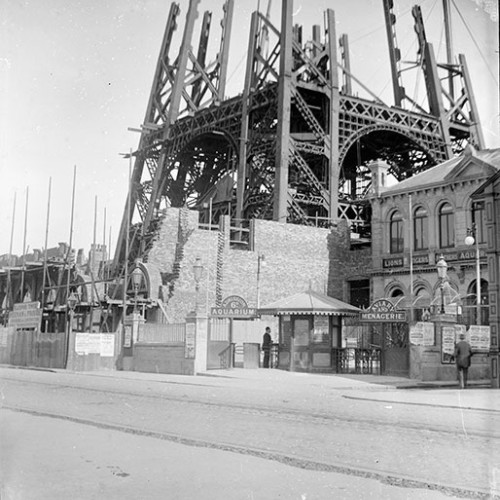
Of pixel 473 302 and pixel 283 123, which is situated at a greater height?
pixel 283 123

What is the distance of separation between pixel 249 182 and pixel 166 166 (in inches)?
436

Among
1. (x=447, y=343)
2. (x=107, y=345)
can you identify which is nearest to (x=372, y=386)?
(x=447, y=343)

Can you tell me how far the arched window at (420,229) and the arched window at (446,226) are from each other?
2.96ft

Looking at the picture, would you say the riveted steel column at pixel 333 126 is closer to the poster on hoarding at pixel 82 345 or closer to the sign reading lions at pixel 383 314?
the sign reading lions at pixel 383 314

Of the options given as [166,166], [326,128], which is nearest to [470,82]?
[326,128]

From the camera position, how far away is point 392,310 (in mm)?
25156

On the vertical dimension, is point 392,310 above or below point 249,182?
below

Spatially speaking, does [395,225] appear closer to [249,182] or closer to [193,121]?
[249,182]

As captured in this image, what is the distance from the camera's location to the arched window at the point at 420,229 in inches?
1503

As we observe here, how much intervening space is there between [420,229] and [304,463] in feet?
105

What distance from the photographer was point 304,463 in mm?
7875

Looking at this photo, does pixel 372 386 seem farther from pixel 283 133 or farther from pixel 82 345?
pixel 283 133

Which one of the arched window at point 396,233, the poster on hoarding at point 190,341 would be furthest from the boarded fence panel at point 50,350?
the arched window at point 396,233

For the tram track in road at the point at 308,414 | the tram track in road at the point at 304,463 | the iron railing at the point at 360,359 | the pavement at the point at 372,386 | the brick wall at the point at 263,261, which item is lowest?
the tram track in road at the point at 304,463
